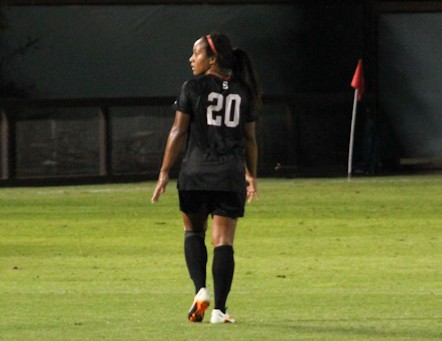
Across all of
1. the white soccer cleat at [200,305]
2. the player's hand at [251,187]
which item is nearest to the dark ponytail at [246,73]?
the player's hand at [251,187]

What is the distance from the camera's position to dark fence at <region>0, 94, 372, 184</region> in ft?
96.1

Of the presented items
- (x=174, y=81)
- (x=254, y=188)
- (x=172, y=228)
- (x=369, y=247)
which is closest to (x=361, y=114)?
(x=174, y=81)

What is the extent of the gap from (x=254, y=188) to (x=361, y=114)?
22.9 metres

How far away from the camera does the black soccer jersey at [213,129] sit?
10305mm

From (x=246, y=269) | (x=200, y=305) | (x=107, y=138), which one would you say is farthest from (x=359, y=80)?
(x=200, y=305)

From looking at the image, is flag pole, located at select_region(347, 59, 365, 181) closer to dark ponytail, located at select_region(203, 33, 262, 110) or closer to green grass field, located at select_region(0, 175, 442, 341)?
green grass field, located at select_region(0, 175, 442, 341)

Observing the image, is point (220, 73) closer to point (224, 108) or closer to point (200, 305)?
point (224, 108)

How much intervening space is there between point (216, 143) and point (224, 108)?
0.74 ft

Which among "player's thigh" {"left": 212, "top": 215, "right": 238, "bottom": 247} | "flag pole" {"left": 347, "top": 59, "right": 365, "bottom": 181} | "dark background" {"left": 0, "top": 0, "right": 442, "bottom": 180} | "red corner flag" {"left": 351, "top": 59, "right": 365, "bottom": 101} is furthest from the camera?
"red corner flag" {"left": 351, "top": 59, "right": 365, "bottom": 101}

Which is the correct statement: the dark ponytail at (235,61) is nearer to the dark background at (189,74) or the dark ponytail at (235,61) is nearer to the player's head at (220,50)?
the player's head at (220,50)

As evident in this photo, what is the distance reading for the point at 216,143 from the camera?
34.0 ft

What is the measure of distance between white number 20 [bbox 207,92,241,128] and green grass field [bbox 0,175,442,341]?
127 cm

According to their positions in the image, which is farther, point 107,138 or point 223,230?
point 107,138

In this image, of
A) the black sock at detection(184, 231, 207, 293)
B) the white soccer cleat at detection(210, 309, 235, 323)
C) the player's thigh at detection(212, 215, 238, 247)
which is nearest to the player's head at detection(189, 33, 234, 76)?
the player's thigh at detection(212, 215, 238, 247)
